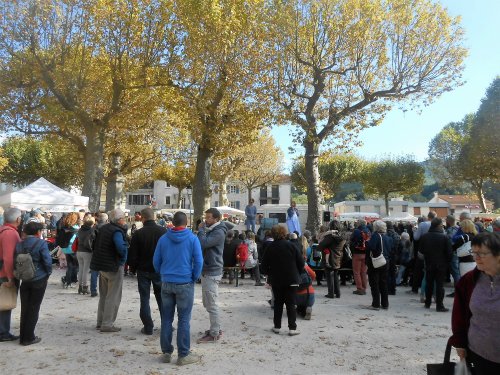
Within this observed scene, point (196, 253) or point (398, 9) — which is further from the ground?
point (398, 9)

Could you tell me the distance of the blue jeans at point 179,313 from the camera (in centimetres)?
496

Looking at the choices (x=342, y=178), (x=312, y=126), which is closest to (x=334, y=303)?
(x=312, y=126)

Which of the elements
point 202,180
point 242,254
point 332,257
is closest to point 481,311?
point 332,257

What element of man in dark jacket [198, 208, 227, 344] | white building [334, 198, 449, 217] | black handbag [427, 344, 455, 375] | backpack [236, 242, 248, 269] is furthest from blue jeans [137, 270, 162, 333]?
white building [334, 198, 449, 217]

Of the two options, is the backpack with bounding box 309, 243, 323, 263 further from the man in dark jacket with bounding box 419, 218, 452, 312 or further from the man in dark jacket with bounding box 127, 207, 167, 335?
the man in dark jacket with bounding box 127, 207, 167, 335

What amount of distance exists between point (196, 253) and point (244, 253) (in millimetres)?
5808

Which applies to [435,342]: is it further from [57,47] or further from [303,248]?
[57,47]

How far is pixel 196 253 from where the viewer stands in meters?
5.07

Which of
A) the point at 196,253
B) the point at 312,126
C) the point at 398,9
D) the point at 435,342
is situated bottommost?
the point at 435,342

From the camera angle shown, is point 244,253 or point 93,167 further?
point 93,167

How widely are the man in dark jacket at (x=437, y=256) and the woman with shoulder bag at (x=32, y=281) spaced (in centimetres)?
651

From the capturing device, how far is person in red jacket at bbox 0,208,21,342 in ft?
18.0

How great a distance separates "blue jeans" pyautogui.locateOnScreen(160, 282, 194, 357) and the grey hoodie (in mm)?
781

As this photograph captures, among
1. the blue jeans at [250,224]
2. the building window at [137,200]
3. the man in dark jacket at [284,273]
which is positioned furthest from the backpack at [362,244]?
the building window at [137,200]
